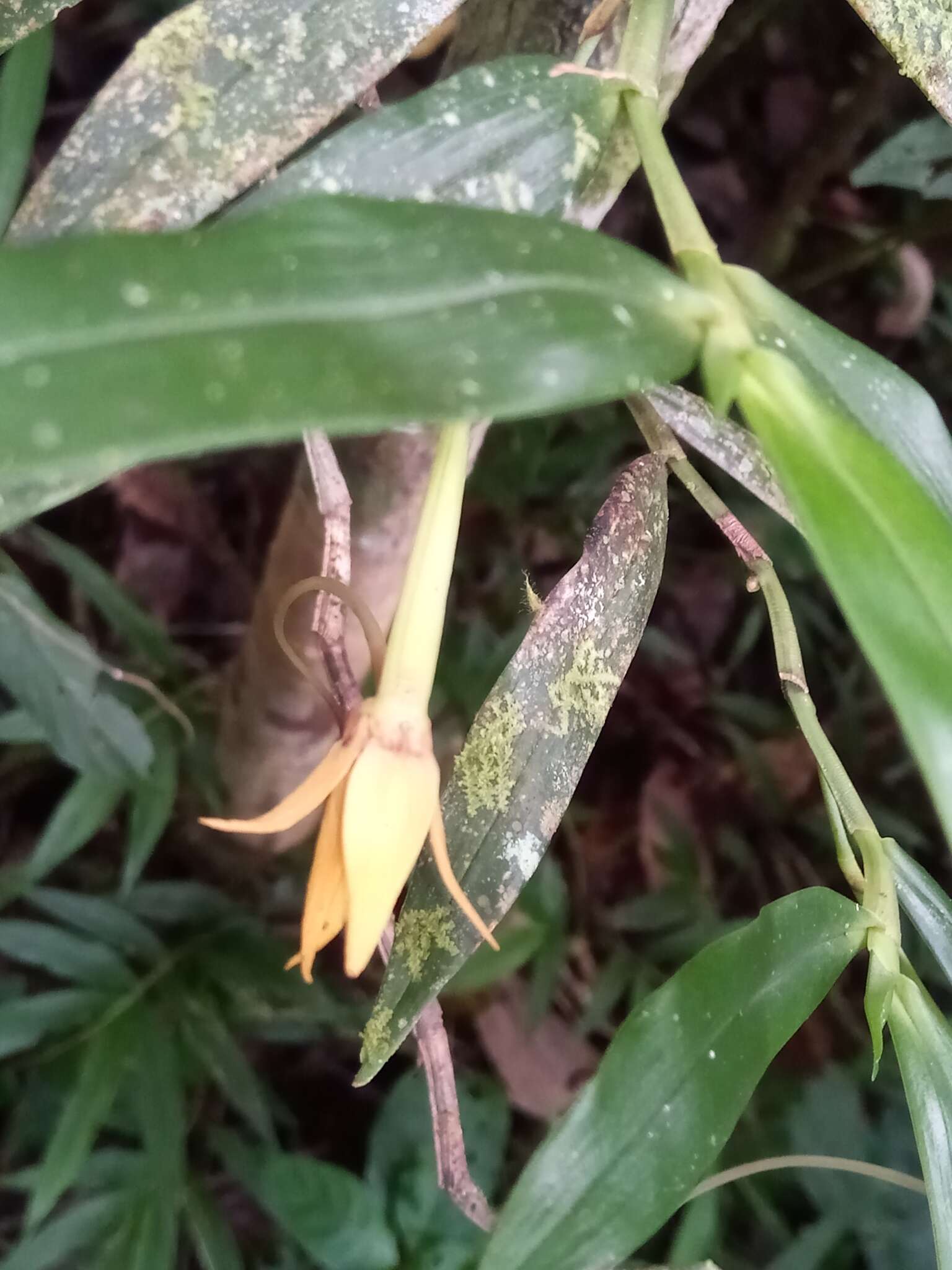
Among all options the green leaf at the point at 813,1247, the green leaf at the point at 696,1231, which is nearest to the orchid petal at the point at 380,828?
the green leaf at the point at 696,1231

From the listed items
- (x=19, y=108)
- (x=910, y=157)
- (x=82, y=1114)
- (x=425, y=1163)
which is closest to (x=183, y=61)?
(x=19, y=108)

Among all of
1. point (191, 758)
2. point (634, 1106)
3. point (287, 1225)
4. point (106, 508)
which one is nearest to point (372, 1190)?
point (287, 1225)

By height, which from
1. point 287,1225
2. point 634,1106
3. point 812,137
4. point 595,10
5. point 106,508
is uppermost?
point 595,10

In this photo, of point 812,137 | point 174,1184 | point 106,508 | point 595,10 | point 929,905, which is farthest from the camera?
point 812,137

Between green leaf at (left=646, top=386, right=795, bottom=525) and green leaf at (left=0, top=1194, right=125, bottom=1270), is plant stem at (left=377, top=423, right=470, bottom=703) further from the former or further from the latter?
green leaf at (left=0, top=1194, right=125, bottom=1270)

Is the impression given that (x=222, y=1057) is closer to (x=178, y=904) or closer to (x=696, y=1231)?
(x=178, y=904)

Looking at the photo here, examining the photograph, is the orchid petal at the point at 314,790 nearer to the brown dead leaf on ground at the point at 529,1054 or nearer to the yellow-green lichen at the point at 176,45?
the yellow-green lichen at the point at 176,45

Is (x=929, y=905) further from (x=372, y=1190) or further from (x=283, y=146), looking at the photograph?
(x=372, y=1190)
